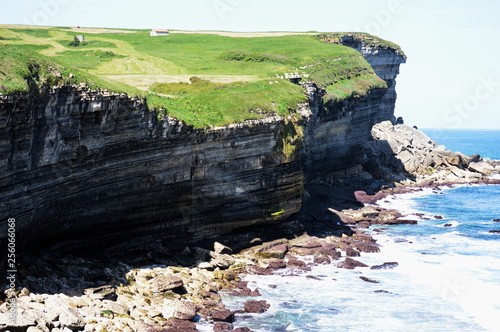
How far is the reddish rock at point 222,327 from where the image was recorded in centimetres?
3034

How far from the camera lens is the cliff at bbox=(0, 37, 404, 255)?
1198 inches

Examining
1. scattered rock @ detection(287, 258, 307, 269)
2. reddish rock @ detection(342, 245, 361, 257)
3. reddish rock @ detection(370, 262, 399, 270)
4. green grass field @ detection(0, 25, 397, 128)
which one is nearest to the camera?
green grass field @ detection(0, 25, 397, 128)

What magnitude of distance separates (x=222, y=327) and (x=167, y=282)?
495cm

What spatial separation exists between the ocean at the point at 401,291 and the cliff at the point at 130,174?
264 inches

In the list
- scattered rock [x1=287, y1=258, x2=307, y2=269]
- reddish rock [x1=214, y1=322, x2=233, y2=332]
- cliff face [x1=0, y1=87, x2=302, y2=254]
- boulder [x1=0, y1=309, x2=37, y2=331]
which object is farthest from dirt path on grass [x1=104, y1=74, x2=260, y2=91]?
boulder [x1=0, y1=309, x2=37, y2=331]

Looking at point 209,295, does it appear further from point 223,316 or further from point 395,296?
point 395,296

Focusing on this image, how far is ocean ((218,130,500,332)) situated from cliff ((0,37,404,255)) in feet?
22.0

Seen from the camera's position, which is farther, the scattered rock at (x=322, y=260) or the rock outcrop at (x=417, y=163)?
the rock outcrop at (x=417, y=163)

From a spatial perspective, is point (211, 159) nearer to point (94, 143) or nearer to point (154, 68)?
point (94, 143)

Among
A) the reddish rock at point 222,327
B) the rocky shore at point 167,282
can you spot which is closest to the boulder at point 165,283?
the rocky shore at point 167,282

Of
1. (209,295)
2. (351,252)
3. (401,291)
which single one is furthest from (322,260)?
(209,295)

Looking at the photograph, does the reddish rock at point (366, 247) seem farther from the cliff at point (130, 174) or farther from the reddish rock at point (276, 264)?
the reddish rock at point (276, 264)

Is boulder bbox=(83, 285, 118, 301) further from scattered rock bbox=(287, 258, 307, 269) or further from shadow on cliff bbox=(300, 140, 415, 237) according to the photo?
shadow on cliff bbox=(300, 140, 415, 237)

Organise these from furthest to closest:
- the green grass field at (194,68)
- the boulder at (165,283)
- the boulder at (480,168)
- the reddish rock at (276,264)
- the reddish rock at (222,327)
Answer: the boulder at (480,168), the reddish rock at (276,264), the green grass field at (194,68), the boulder at (165,283), the reddish rock at (222,327)
